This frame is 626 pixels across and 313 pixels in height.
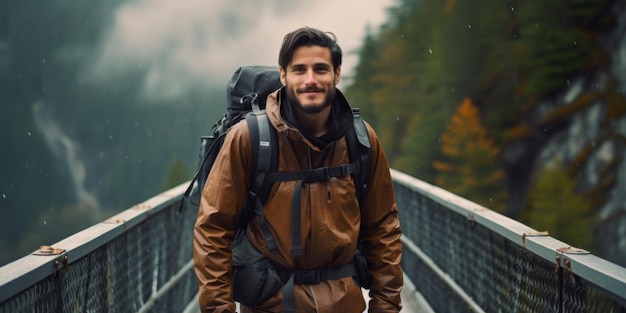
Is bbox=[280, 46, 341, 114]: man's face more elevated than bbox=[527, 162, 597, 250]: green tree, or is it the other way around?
bbox=[280, 46, 341, 114]: man's face

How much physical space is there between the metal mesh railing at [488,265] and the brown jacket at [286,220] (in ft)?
2.78

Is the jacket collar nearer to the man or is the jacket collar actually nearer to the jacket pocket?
the man

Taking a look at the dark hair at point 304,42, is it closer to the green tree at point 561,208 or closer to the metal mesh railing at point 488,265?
the metal mesh railing at point 488,265

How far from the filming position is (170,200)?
5.33 m

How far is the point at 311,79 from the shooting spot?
258cm

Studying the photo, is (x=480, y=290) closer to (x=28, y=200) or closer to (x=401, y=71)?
(x=401, y=71)

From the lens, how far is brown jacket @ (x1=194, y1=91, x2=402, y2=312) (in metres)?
2.57

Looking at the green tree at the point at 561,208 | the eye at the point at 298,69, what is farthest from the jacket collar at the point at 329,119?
the green tree at the point at 561,208

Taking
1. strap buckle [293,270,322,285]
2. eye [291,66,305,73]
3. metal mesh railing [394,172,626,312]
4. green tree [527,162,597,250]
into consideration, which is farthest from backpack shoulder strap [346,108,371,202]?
green tree [527,162,597,250]

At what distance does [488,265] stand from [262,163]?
2237 millimetres

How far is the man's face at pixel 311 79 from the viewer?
258 cm

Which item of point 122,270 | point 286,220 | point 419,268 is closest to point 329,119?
point 286,220

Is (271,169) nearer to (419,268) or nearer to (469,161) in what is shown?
(419,268)

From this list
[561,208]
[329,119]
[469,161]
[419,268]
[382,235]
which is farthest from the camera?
[469,161]
